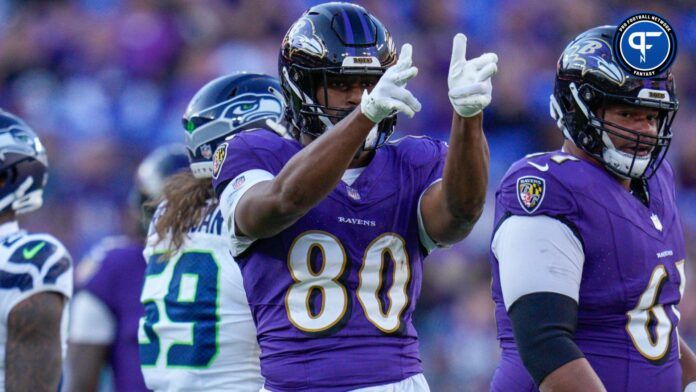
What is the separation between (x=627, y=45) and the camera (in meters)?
3.83

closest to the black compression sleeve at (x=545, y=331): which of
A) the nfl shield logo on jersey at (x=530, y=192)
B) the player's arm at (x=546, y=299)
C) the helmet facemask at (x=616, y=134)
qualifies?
the player's arm at (x=546, y=299)

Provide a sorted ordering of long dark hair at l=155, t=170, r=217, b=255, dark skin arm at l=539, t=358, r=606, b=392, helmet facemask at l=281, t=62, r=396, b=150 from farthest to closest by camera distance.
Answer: long dark hair at l=155, t=170, r=217, b=255, helmet facemask at l=281, t=62, r=396, b=150, dark skin arm at l=539, t=358, r=606, b=392

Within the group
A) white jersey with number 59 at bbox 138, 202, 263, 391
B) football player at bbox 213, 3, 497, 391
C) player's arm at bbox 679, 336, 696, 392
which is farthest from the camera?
white jersey with number 59 at bbox 138, 202, 263, 391

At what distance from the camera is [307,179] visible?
11.2 ft

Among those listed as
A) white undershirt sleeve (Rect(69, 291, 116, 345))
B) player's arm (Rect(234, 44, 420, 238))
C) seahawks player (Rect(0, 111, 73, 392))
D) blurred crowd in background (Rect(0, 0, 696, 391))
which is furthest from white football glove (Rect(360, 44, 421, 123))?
blurred crowd in background (Rect(0, 0, 696, 391))

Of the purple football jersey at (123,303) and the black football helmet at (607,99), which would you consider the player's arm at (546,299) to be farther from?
the purple football jersey at (123,303)

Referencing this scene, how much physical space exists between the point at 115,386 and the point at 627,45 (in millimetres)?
2819

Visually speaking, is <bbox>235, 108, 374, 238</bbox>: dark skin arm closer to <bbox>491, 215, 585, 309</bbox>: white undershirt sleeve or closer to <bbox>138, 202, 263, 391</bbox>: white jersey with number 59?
<bbox>491, 215, 585, 309</bbox>: white undershirt sleeve

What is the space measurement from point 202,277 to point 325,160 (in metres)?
1.27

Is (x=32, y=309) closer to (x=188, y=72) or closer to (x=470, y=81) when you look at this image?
(x=470, y=81)

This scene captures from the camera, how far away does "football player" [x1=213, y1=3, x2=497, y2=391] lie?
141 inches

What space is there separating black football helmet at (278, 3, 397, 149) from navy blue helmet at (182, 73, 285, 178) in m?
0.83

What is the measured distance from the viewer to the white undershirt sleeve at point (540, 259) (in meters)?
3.57

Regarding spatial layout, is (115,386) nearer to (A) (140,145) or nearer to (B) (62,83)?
(A) (140,145)
